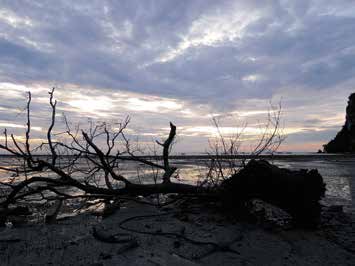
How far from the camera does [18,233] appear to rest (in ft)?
14.2

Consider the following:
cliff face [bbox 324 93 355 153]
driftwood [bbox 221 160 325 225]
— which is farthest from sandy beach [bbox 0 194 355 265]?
cliff face [bbox 324 93 355 153]

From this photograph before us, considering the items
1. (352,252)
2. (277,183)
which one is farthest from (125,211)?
(352,252)

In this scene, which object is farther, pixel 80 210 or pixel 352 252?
pixel 80 210

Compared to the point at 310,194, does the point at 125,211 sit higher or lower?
lower

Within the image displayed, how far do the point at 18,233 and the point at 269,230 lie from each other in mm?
3553

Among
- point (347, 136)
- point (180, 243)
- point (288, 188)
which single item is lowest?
point (180, 243)

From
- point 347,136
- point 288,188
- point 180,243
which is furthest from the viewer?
point 347,136

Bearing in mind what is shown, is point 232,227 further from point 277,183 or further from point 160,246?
point 160,246

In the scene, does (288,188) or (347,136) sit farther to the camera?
(347,136)

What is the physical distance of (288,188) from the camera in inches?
185

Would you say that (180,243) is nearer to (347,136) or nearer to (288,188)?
(288,188)

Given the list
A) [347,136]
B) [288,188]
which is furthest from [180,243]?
[347,136]

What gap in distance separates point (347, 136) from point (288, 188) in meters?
66.8

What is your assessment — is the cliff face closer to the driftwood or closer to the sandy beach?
the driftwood
